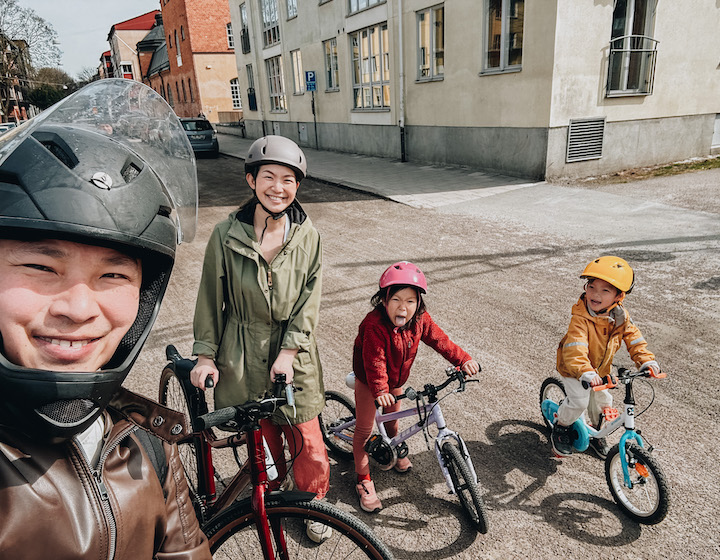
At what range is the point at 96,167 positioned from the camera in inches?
41.2

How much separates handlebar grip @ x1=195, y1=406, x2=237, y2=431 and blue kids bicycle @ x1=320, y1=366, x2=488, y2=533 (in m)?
1.14

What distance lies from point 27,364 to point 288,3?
24.2 m

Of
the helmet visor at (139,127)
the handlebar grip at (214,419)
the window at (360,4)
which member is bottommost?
the handlebar grip at (214,419)

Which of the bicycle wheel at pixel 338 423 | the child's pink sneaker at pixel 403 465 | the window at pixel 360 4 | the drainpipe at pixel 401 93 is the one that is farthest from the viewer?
the window at pixel 360 4

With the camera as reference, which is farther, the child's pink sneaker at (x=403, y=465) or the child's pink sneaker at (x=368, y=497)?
the child's pink sneaker at (x=403, y=465)

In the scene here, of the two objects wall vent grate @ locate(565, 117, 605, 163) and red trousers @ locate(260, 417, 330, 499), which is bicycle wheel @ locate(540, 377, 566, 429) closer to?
red trousers @ locate(260, 417, 330, 499)

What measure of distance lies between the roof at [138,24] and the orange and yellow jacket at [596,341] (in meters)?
69.3

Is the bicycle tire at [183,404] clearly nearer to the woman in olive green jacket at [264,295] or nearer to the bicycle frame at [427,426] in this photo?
the woman in olive green jacket at [264,295]

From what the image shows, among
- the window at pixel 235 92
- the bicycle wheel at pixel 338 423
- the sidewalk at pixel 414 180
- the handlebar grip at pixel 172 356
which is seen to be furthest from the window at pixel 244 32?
the handlebar grip at pixel 172 356

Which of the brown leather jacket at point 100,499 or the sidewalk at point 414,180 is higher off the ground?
the brown leather jacket at point 100,499

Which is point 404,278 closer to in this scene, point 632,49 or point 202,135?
point 632,49

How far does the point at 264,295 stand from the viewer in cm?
235

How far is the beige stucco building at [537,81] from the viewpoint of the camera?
11008mm

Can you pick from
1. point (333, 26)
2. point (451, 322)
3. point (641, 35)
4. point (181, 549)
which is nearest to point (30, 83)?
point (333, 26)
